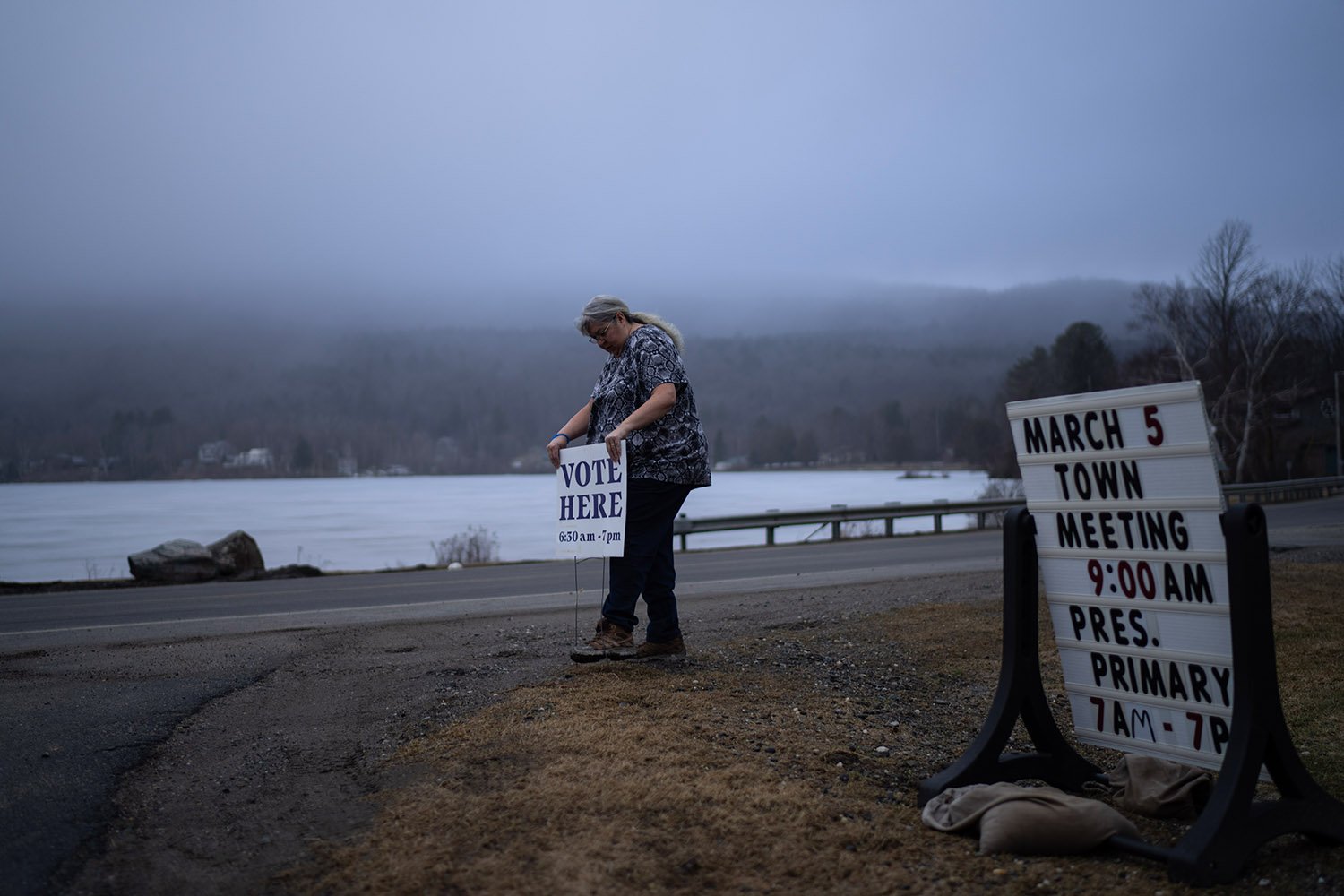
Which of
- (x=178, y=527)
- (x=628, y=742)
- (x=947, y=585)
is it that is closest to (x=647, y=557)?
(x=628, y=742)

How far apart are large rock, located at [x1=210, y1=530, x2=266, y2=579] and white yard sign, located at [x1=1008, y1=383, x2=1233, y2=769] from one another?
577 inches

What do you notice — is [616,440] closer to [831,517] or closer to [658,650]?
[658,650]

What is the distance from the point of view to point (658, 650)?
655cm

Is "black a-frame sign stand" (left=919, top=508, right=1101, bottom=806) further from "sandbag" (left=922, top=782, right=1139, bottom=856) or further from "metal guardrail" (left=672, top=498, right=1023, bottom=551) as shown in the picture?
"metal guardrail" (left=672, top=498, right=1023, bottom=551)

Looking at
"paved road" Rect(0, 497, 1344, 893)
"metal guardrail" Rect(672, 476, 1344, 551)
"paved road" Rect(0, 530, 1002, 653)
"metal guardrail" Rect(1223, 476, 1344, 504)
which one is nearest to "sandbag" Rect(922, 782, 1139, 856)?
"paved road" Rect(0, 497, 1344, 893)

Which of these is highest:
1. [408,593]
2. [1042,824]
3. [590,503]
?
[590,503]

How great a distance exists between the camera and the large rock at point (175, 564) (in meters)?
16.0

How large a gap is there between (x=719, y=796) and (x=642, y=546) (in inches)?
97.1

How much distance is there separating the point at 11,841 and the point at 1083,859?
368cm

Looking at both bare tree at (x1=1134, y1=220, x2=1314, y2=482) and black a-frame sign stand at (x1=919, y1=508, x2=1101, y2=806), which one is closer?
black a-frame sign stand at (x1=919, y1=508, x2=1101, y2=806)

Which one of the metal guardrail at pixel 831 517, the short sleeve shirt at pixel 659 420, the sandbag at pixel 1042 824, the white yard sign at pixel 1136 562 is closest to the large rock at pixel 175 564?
the metal guardrail at pixel 831 517

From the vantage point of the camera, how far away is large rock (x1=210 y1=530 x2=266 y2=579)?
16.6 m

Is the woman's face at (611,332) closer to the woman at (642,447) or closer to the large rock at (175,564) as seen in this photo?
the woman at (642,447)

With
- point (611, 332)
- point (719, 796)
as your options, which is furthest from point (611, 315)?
point (719, 796)
